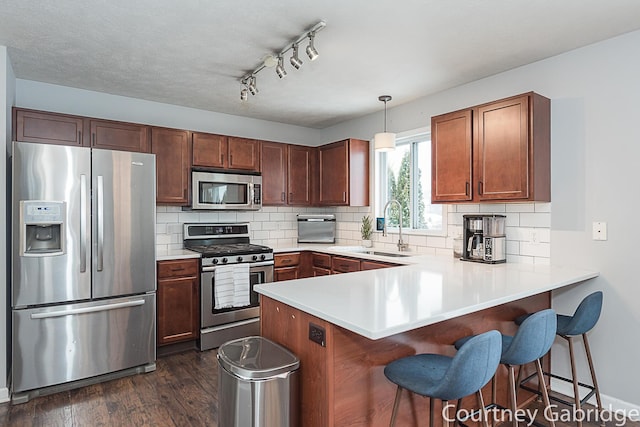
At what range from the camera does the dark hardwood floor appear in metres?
2.38

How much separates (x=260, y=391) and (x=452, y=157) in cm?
241

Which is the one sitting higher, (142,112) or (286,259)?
(142,112)

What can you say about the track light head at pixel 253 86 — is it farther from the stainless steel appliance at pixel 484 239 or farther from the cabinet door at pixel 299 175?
the stainless steel appliance at pixel 484 239

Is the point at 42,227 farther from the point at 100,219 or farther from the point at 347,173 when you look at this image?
the point at 347,173

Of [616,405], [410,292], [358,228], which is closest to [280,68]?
[410,292]

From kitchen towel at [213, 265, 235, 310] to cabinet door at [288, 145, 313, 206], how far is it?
1.33 meters

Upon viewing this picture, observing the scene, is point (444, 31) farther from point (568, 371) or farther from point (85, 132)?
point (85, 132)

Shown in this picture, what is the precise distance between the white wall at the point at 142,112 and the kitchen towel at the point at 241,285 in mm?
1728

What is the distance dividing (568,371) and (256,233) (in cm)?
340

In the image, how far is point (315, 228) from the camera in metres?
4.91

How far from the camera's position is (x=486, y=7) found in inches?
84.3

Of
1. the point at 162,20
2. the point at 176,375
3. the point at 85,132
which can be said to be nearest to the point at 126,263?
the point at 176,375

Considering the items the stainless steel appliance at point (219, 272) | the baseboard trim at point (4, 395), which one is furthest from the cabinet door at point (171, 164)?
the baseboard trim at point (4, 395)

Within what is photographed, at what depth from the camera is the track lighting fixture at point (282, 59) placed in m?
2.32
